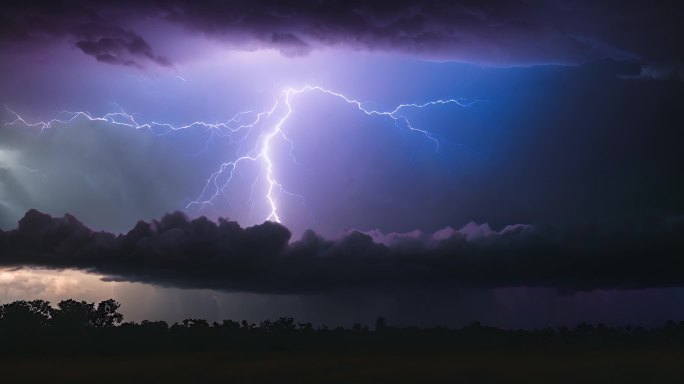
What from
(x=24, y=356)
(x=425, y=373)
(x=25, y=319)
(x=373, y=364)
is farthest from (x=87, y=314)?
(x=425, y=373)

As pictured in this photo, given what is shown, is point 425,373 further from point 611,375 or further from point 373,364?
point 611,375

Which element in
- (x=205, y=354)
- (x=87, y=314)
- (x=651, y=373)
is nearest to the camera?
(x=651, y=373)

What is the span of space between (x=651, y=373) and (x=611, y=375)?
143 inches

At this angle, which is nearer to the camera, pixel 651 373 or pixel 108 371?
pixel 651 373

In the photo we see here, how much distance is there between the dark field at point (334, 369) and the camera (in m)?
65.2

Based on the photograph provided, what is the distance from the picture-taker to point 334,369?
248 feet

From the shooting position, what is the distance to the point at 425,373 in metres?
70.5

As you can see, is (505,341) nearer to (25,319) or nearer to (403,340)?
(403,340)

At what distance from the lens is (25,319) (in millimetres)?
109188

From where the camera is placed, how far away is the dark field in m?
65.2

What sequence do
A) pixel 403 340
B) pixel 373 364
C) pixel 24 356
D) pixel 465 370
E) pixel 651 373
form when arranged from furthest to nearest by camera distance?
pixel 403 340
pixel 24 356
pixel 373 364
pixel 465 370
pixel 651 373

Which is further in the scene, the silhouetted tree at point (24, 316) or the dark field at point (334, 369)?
the silhouetted tree at point (24, 316)

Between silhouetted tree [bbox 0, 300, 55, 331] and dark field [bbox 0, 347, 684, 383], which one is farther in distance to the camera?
silhouetted tree [bbox 0, 300, 55, 331]

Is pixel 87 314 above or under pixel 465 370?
above
